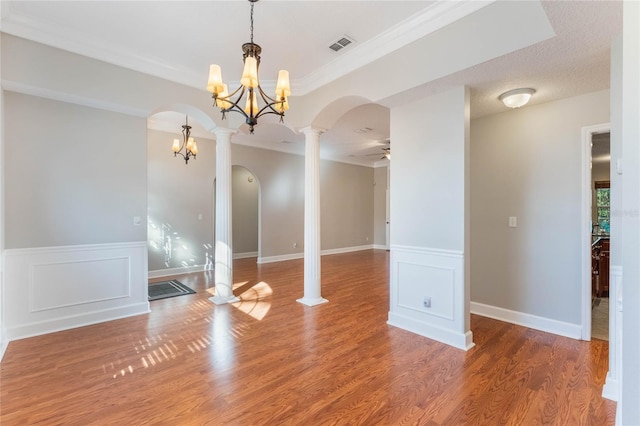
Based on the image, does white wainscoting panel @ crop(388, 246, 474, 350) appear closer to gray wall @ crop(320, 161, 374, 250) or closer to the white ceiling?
the white ceiling

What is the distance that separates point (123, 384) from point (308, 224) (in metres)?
2.74

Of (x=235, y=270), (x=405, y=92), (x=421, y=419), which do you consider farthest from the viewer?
(x=235, y=270)

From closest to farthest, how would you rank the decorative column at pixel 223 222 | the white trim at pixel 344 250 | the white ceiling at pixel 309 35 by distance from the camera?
the white ceiling at pixel 309 35
the decorative column at pixel 223 222
the white trim at pixel 344 250

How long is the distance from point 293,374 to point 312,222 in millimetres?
2284

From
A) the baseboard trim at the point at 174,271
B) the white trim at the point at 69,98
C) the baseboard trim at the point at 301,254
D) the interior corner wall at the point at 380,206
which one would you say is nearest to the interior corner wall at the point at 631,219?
the white trim at the point at 69,98

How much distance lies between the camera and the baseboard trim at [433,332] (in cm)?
281

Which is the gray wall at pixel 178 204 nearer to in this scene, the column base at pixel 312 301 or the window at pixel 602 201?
the column base at pixel 312 301

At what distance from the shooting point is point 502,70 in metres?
2.56

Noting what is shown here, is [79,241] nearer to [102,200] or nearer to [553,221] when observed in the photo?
[102,200]

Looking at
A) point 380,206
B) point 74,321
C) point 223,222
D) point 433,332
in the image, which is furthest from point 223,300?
point 380,206

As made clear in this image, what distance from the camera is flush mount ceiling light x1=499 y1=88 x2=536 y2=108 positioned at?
2900 mm

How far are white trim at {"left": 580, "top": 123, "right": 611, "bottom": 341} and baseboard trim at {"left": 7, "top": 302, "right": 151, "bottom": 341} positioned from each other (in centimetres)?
504

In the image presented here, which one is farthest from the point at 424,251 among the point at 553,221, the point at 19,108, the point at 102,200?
the point at 19,108

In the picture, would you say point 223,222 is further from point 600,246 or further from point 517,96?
point 600,246
